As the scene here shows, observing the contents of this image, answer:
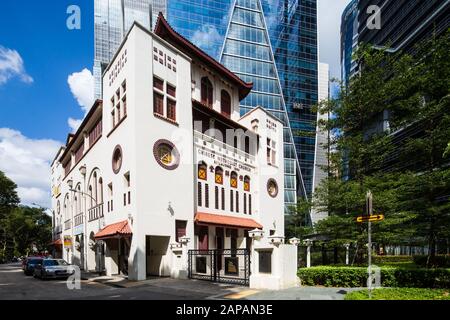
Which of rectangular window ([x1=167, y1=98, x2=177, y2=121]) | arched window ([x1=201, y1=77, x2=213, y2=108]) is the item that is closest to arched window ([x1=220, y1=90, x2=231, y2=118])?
arched window ([x1=201, y1=77, x2=213, y2=108])

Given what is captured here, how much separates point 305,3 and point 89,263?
83612 millimetres

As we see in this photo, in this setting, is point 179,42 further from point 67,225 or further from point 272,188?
point 67,225

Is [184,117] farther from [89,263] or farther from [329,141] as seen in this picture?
[89,263]

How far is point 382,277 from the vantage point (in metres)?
14.7

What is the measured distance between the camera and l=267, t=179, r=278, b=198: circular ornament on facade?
35125 millimetres

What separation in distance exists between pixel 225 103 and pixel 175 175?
1271cm

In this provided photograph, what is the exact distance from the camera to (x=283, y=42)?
84.6 m

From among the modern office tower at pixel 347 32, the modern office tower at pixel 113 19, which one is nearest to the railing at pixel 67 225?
the modern office tower at pixel 347 32

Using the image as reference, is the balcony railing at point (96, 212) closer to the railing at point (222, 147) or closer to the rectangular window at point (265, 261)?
the railing at point (222, 147)

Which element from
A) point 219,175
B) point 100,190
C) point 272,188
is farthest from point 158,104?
point 272,188

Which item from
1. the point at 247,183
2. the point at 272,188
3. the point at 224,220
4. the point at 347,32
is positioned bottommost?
the point at 224,220

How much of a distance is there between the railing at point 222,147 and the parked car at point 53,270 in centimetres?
1247

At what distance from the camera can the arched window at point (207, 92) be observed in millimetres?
30625

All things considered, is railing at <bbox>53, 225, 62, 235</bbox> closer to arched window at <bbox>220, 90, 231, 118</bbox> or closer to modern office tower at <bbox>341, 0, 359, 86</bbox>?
arched window at <bbox>220, 90, 231, 118</bbox>
